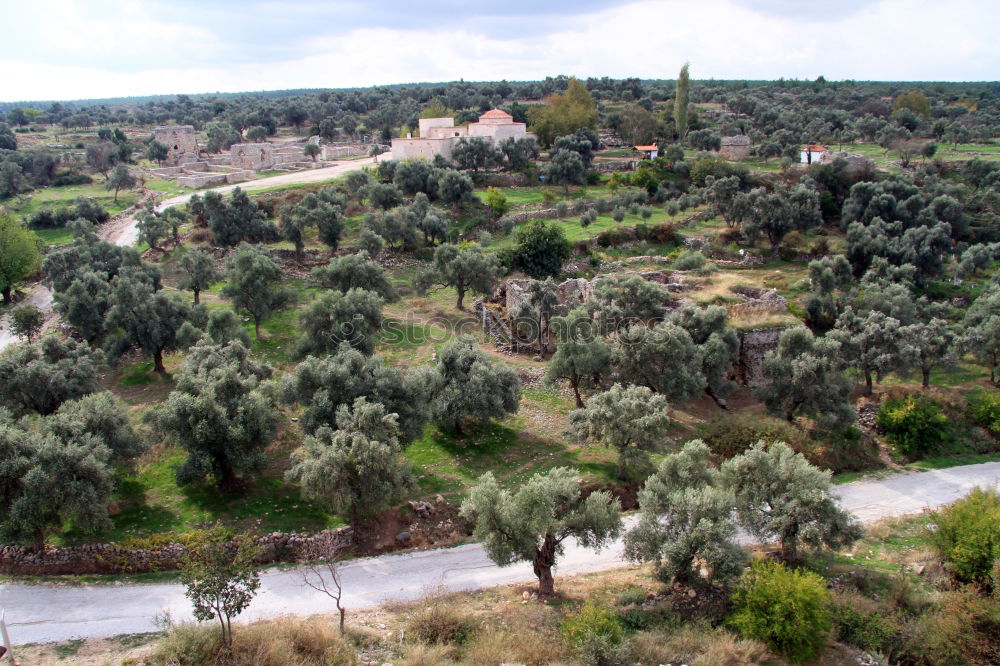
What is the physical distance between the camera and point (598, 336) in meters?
32.0

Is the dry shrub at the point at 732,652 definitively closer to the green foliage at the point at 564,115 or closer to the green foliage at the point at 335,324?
the green foliage at the point at 335,324

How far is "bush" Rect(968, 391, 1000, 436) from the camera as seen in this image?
104ft

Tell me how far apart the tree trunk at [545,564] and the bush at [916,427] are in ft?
65.8

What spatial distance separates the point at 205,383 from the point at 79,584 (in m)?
7.41

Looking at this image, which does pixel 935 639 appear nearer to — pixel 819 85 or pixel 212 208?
pixel 212 208

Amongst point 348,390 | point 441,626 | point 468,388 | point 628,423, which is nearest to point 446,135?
point 468,388

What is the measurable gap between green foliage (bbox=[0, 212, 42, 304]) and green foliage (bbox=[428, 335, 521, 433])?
35.2m

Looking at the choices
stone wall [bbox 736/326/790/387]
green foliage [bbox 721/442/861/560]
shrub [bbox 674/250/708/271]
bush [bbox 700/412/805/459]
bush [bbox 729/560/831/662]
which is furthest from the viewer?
shrub [bbox 674/250/708/271]

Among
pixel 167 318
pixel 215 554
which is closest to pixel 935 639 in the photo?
pixel 215 554

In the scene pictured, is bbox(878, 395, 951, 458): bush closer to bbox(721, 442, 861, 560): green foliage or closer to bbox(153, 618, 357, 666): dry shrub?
bbox(721, 442, 861, 560): green foliage

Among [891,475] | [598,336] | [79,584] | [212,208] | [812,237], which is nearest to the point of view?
[79,584]

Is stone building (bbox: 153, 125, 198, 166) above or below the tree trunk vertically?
above

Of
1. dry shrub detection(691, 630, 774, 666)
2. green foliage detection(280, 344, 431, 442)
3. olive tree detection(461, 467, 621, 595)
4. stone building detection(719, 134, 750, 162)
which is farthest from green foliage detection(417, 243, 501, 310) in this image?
stone building detection(719, 134, 750, 162)

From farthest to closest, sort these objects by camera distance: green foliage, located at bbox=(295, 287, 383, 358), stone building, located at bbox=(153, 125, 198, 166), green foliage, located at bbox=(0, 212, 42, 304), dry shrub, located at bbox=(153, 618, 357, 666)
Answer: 1. stone building, located at bbox=(153, 125, 198, 166)
2. green foliage, located at bbox=(0, 212, 42, 304)
3. green foliage, located at bbox=(295, 287, 383, 358)
4. dry shrub, located at bbox=(153, 618, 357, 666)
